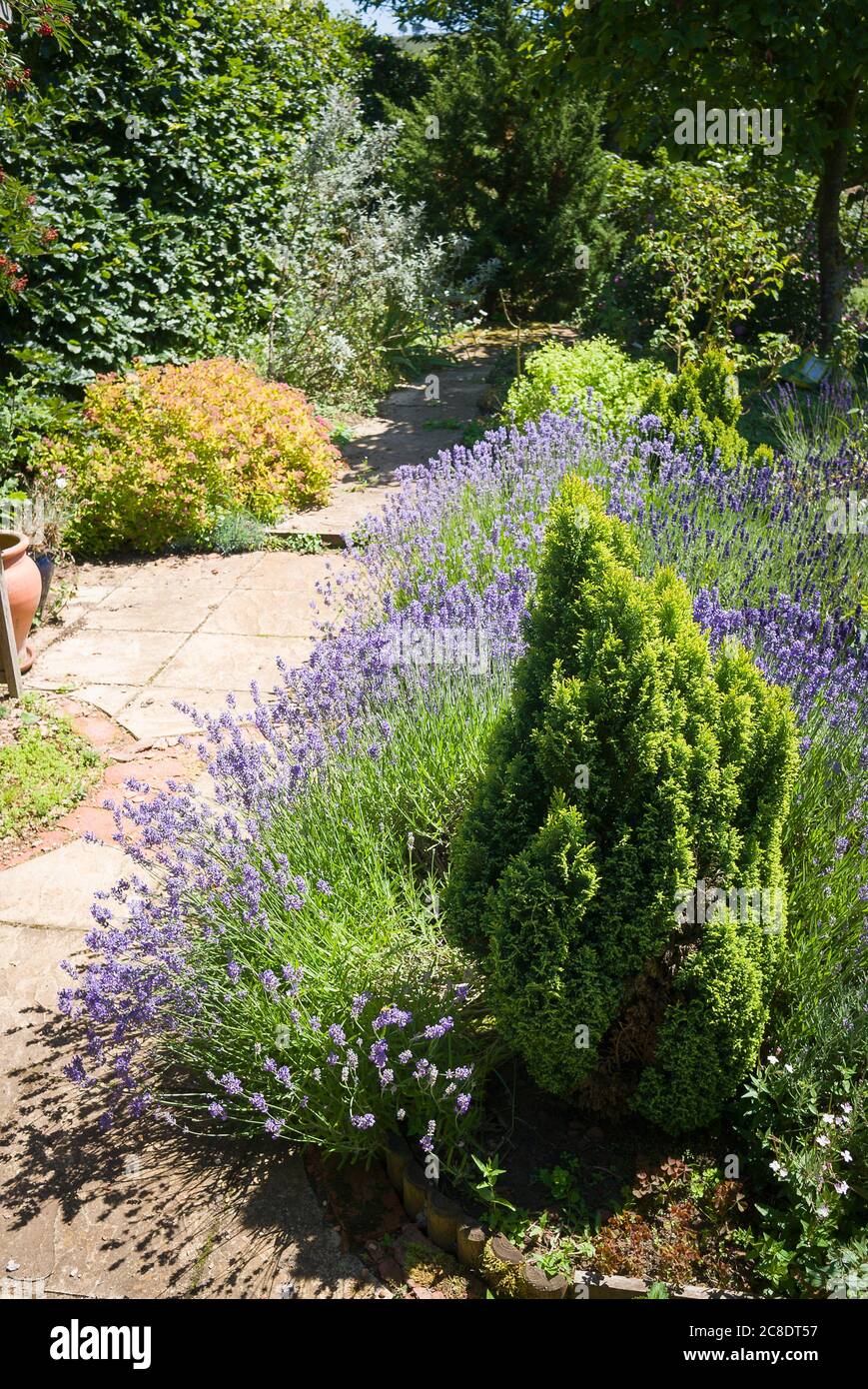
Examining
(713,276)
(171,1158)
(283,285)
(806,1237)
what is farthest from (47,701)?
(713,276)

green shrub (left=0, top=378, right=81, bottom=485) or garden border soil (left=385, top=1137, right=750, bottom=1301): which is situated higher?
green shrub (left=0, top=378, right=81, bottom=485)

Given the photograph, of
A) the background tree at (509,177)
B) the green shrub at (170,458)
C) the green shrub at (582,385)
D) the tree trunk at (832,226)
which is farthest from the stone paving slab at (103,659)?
the background tree at (509,177)

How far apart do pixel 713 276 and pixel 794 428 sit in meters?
3.05

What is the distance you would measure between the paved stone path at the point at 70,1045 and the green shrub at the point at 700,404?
7.39 ft

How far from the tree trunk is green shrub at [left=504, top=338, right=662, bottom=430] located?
6.59 ft

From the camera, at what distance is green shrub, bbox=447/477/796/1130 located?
2.47m

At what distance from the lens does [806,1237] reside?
2354 mm

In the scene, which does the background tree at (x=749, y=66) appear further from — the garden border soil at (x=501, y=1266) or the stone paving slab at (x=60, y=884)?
the garden border soil at (x=501, y=1266)

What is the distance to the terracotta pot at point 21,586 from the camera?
546 cm

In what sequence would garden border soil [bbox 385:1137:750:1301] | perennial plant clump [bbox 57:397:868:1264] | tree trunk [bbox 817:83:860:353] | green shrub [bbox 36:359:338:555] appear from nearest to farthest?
1. garden border soil [bbox 385:1137:750:1301]
2. perennial plant clump [bbox 57:397:868:1264]
3. green shrub [bbox 36:359:338:555]
4. tree trunk [bbox 817:83:860:353]

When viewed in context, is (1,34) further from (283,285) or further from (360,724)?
(360,724)

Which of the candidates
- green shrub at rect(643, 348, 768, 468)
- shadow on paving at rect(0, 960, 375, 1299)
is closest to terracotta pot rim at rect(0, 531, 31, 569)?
shadow on paving at rect(0, 960, 375, 1299)

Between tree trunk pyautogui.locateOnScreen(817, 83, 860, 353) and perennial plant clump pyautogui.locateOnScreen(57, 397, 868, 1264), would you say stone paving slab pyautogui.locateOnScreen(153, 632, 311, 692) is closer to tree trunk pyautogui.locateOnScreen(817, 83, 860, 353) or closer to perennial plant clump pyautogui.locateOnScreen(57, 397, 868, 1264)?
perennial plant clump pyautogui.locateOnScreen(57, 397, 868, 1264)

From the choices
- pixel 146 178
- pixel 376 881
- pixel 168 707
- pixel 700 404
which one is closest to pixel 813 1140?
pixel 376 881
